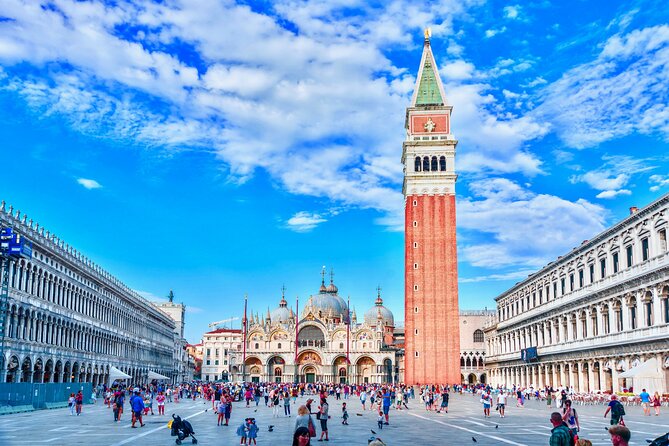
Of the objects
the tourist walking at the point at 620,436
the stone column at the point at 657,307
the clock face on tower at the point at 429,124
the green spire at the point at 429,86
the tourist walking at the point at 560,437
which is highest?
the green spire at the point at 429,86

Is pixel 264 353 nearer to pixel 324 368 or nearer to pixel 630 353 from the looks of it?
pixel 324 368

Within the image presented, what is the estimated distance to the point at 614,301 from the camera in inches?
1885

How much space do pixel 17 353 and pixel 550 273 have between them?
150ft

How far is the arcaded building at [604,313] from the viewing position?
134 feet

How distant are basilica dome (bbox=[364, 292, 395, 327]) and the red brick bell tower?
52.2m

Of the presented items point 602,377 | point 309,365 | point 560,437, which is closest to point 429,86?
point 309,365

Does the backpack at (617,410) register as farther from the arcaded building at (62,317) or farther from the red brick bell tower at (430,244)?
the red brick bell tower at (430,244)

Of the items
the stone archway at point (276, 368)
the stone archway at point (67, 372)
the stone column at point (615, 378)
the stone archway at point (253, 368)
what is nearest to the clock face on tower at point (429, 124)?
the stone column at point (615, 378)

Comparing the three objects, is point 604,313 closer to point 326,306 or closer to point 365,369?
point 365,369

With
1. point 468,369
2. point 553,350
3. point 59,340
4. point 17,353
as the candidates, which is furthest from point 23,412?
point 468,369

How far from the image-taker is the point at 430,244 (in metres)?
86.2

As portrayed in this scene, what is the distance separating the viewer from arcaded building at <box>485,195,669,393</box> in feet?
134

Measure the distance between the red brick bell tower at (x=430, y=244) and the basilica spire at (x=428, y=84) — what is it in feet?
0.44

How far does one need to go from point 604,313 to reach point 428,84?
A: 51426mm
